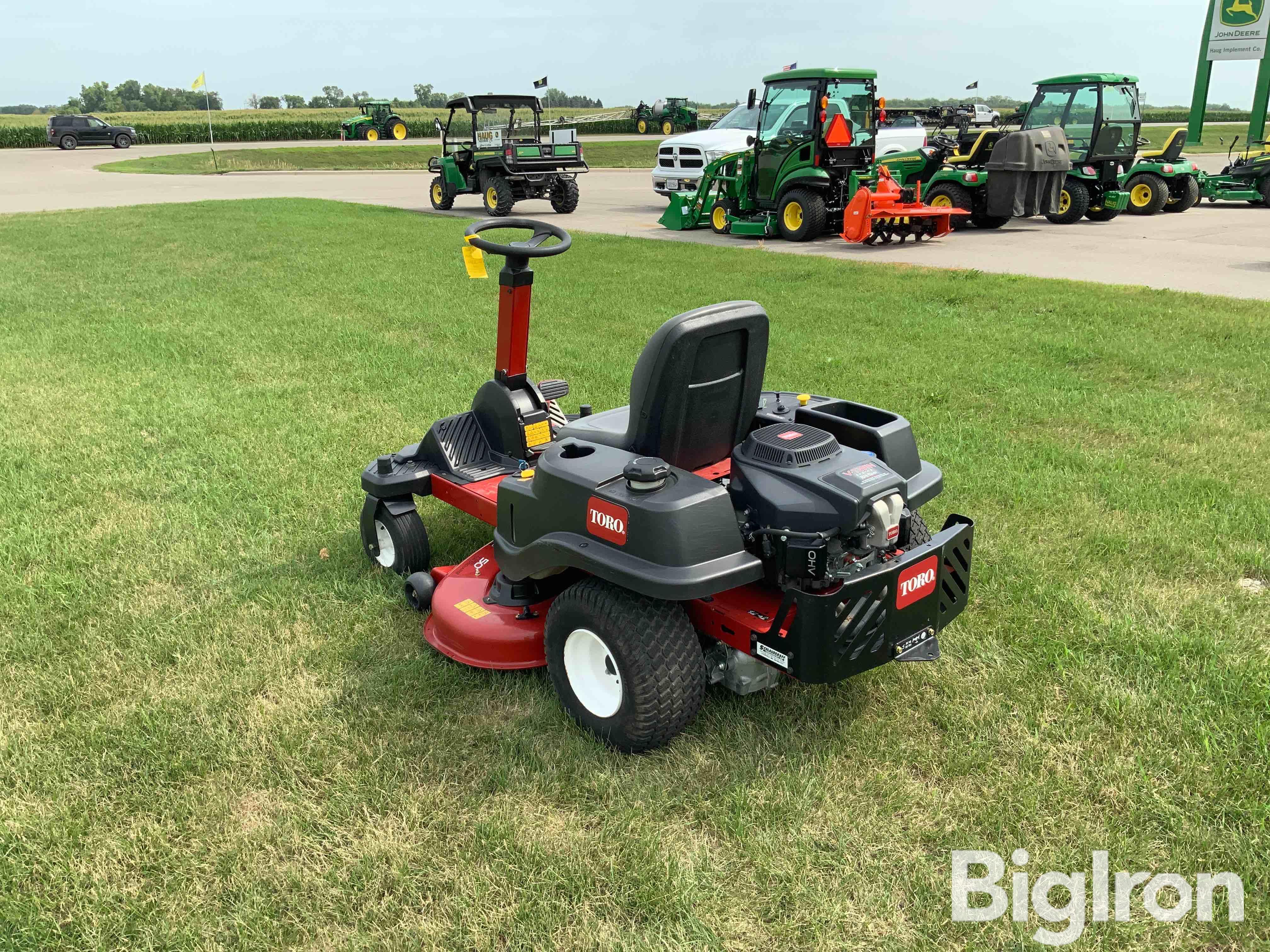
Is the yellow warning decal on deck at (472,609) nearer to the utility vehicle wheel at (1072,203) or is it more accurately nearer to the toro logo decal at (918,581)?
the toro logo decal at (918,581)

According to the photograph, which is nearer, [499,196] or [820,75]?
[820,75]

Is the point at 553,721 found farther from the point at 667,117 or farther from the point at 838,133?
the point at 667,117

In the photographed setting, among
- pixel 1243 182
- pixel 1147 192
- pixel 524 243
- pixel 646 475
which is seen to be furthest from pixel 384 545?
pixel 1243 182

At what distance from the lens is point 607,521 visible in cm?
271

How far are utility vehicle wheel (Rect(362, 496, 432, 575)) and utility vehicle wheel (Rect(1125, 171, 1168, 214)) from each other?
16.1 m

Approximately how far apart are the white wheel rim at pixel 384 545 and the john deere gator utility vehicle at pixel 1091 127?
13967 millimetres

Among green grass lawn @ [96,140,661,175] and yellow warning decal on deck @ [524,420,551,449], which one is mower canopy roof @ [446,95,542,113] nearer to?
yellow warning decal on deck @ [524,420,551,449]

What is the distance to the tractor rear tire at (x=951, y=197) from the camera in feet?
47.9

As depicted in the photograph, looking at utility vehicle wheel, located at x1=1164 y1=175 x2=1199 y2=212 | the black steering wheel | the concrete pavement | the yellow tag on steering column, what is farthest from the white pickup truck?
the yellow tag on steering column

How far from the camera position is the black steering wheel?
365cm

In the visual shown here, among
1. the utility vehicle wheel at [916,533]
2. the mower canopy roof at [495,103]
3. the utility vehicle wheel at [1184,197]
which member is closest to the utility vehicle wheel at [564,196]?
the mower canopy roof at [495,103]

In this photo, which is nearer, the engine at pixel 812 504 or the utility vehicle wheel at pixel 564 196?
the engine at pixel 812 504

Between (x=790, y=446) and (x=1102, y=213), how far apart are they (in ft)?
50.3

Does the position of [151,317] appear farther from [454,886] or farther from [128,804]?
[454,886]
